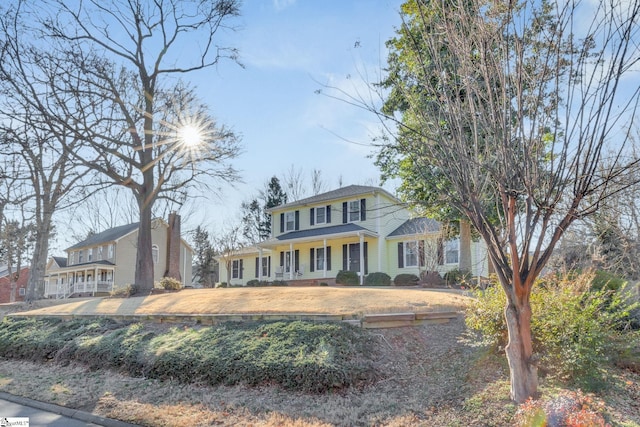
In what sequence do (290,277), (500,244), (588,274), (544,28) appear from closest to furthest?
1. (544,28)
2. (500,244)
3. (588,274)
4. (290,277)

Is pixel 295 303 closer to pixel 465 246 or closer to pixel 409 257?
pixel 465 246

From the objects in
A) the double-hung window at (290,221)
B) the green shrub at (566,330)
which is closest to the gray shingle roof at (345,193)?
the double-hung window at (290,221)

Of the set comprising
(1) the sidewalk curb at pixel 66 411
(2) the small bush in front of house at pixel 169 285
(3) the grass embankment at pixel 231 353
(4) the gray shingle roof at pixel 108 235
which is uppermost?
(4) the gray shingle roof at pixel 108 235

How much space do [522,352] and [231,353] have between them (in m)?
4.69

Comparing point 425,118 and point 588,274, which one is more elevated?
point 425,118

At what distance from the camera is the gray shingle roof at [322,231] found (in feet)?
81.9

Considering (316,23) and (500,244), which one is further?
(316,23)

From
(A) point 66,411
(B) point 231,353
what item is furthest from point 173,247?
(A) point 66,411

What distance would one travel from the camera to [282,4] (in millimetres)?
7949

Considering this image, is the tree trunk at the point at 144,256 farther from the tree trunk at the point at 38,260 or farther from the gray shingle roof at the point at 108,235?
the gray shingle roof at the point at 108,235

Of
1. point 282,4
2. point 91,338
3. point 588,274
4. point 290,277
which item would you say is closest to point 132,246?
point 290,277

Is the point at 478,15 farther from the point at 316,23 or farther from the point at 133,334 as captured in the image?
the point at 133,334

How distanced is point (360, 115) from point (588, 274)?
498cm

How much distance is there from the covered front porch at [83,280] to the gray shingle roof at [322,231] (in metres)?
15.3
